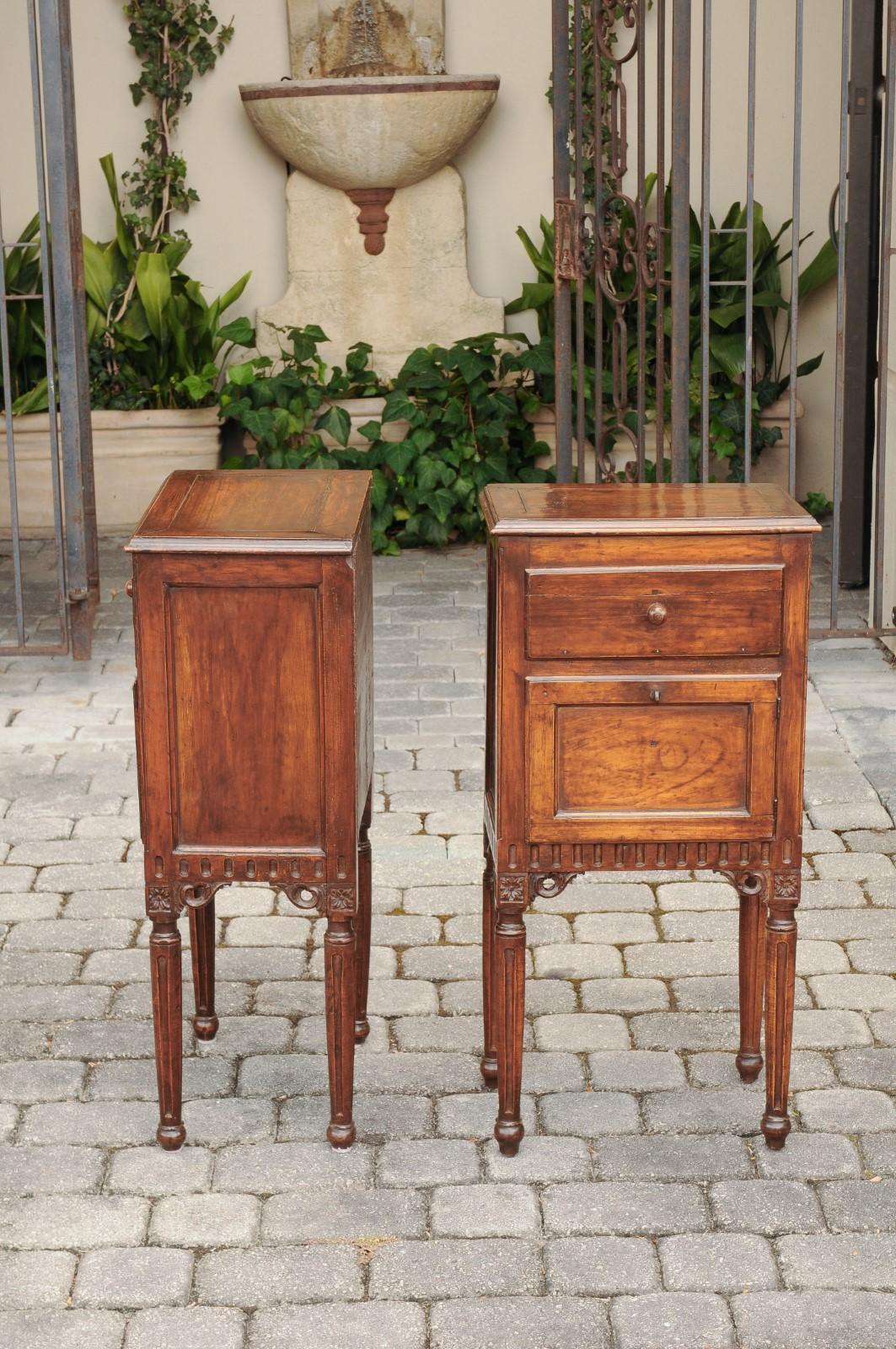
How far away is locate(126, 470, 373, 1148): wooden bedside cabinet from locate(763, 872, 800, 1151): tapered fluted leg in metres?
0.71

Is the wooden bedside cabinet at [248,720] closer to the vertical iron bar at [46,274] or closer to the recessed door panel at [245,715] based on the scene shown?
the recessed door panel at [245,715]

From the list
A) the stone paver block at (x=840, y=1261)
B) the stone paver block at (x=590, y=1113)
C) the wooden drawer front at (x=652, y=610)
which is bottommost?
the stone paver block at (x=840, y=1261)

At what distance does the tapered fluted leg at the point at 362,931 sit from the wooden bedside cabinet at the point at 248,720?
376 mm

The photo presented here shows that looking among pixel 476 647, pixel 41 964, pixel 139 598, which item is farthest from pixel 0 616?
pixel 139 598

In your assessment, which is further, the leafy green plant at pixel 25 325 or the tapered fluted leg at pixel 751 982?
the leafy green plant at pixel 25 325

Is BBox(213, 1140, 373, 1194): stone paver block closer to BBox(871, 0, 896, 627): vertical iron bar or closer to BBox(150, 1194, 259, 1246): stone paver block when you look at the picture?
BBox(150, 1194, 259, 1246): stone paver block

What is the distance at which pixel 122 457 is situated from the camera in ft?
24.8

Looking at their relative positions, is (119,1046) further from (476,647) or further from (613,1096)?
(476,647)

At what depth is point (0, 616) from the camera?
6.39 meters

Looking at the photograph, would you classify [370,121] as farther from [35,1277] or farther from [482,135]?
[35,1277]

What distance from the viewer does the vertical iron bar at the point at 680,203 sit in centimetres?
491

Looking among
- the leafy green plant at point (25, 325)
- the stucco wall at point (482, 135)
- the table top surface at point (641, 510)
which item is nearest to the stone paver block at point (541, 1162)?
the table top surface at point (641, 510)

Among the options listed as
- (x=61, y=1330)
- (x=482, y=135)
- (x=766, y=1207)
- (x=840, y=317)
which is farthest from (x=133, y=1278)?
(x=482, y=135)

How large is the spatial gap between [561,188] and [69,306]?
1.66m
